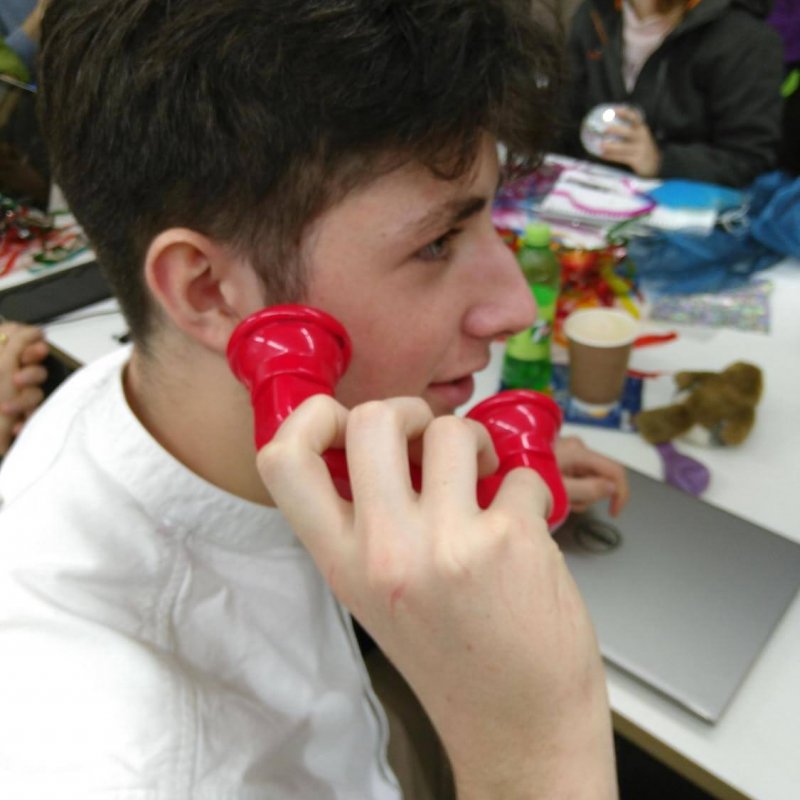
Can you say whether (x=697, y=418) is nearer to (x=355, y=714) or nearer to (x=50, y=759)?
(x=355, y=714)

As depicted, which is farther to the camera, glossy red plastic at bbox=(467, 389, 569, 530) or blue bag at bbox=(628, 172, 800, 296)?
blue bag at bbox=(628, 172, 800, 296)

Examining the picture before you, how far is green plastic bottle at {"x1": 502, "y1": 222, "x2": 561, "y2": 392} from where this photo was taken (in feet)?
3.70

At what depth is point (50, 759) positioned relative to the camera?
0.52 metres

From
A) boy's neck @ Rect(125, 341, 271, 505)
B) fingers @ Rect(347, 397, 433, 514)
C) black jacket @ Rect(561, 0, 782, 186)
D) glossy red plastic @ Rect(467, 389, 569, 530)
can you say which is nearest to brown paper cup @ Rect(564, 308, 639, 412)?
glossy red plastic @ Rect(467, 389, 569, 530)

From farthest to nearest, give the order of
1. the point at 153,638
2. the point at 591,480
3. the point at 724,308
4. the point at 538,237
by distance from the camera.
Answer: the point at 724,308
the point at 538,237
the point at 591,480
the point at 153,638

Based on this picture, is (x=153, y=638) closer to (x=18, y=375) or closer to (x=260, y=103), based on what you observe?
(x=260, y=103)

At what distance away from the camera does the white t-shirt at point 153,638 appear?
0.54m

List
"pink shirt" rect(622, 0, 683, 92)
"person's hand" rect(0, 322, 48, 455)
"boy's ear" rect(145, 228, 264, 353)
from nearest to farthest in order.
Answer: "boy's ear" rect(145, 228, 264, 353), "person's hand" rect(0, 322, 48, 455), "pink shirt" rect(622, 0, 683, 92)

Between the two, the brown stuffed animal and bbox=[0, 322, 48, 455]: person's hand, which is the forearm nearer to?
the brown stuffed animal

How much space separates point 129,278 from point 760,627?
29.7 inches

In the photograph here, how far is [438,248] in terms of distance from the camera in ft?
2.31

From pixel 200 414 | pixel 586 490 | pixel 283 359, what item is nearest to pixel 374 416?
pixel 283 359

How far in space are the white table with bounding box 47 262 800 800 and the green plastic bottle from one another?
0.06m

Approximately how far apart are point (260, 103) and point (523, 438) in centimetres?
37
